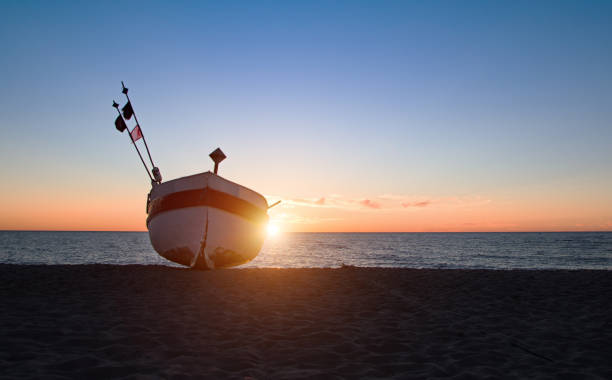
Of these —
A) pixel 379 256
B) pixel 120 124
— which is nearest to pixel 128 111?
pixel 120 124

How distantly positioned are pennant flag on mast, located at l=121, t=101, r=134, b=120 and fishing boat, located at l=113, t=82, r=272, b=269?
185 inches

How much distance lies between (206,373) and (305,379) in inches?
41.9

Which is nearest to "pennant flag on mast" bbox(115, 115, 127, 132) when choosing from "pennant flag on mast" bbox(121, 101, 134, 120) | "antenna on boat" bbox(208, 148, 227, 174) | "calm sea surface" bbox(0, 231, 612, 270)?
"pennant flag on mast" bbox(121, 101, 134, 120)

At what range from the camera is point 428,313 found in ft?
22.8

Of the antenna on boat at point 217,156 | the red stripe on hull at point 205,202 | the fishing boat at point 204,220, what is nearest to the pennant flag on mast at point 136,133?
the fishing boat at point 204,220

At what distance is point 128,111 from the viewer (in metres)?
17.1

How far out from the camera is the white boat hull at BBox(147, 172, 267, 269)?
13234 mm

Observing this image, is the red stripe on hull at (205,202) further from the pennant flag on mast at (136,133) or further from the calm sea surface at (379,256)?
the calm sea surface at (379,256)

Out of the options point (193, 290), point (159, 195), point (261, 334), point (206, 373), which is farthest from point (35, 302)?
point (159, 195)

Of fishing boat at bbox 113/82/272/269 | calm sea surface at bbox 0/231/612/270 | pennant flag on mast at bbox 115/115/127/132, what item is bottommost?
calm sea surface at bbox 0/231/612/270

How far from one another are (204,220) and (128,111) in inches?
321

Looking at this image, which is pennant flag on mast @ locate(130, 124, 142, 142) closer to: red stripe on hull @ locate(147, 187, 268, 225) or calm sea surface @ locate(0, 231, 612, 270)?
red stripe on hull @ locate(147, 187, 268, 225)

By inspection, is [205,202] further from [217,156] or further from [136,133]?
[136,133]

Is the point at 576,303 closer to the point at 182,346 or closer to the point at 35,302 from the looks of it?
the point at 182,346
